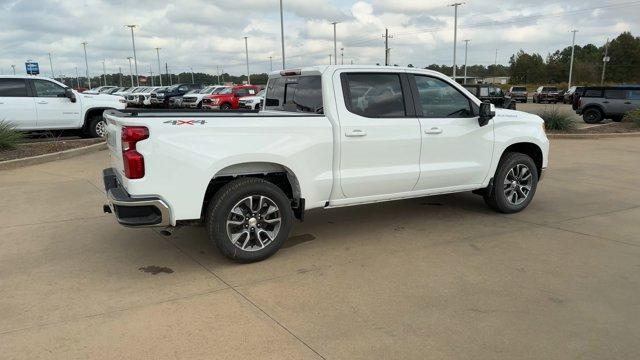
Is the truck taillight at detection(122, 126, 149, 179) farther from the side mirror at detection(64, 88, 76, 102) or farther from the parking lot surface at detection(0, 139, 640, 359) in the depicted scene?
the side mirror at detection(64, 88, 76, 102)

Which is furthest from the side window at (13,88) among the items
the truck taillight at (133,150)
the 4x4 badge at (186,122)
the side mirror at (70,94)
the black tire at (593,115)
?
the black tire at (593,115)

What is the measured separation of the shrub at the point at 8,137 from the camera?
11.1 metres

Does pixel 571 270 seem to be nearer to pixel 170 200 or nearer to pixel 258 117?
pixel 258 117

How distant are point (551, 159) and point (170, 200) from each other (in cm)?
914

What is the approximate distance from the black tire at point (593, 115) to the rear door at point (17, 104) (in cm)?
1945

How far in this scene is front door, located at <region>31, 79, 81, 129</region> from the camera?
12.8 m

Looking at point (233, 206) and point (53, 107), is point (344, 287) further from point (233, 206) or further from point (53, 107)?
point (53, 107)

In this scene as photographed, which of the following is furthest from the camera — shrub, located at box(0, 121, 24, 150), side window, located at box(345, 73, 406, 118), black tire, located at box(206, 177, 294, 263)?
shrub, located at box(0, 121, 24, 150)

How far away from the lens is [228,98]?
27266mm

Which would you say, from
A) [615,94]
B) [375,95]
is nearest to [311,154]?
[375,95]

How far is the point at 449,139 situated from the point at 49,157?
8.85 meters

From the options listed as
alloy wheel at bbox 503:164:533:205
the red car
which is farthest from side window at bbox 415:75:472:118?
the red car

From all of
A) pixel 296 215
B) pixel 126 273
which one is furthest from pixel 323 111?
pixel 126 273

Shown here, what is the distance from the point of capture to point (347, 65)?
5195 mm
